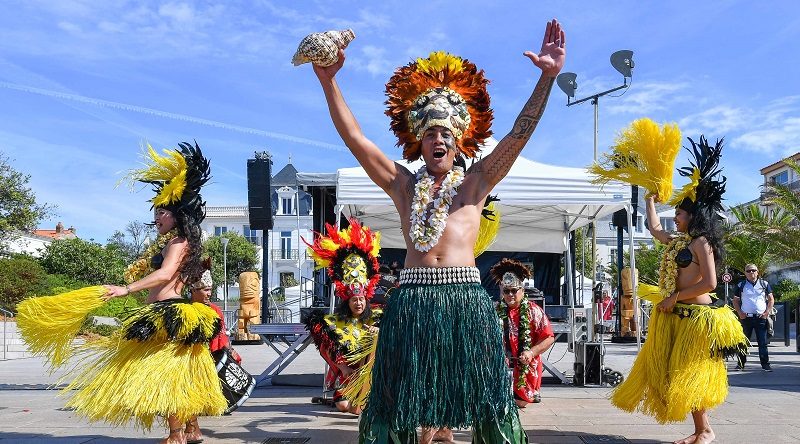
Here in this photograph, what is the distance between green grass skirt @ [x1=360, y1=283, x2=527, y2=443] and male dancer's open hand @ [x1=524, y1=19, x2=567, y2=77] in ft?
3.32

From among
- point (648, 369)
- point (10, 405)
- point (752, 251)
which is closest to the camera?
point (648, 369)

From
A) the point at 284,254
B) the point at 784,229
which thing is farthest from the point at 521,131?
the point at 284,254

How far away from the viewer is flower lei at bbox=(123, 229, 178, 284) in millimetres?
4648

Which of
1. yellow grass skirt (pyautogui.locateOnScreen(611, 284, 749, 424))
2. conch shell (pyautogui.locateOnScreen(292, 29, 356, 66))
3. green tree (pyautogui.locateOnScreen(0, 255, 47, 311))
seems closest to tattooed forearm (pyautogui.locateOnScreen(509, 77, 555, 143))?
conch shell (pyautogui.locateOnScreen(292, 29, 356, 66))

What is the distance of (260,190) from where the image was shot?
1028cm

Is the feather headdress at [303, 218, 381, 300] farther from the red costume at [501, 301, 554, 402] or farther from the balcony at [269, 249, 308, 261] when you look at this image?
the balcony at [269, 249, 308, 261]

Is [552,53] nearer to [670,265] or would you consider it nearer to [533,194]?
[670,265]

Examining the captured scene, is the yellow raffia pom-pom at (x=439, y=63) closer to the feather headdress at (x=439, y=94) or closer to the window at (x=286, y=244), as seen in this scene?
the feather headdress at (x=439, y=94)

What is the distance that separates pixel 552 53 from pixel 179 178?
2.79 meters

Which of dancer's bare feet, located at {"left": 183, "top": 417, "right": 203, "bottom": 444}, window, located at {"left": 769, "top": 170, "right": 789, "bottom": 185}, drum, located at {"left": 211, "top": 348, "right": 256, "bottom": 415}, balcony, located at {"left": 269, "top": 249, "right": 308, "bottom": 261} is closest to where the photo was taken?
dancer's bare feet, located at {"left": 183, "top": 417, "right": 203, "bottom": 444}

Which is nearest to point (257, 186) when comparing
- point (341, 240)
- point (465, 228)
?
point (341, 240)

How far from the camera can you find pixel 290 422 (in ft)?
19.5

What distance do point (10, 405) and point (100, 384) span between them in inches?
129

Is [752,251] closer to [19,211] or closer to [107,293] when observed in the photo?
[107,293]
